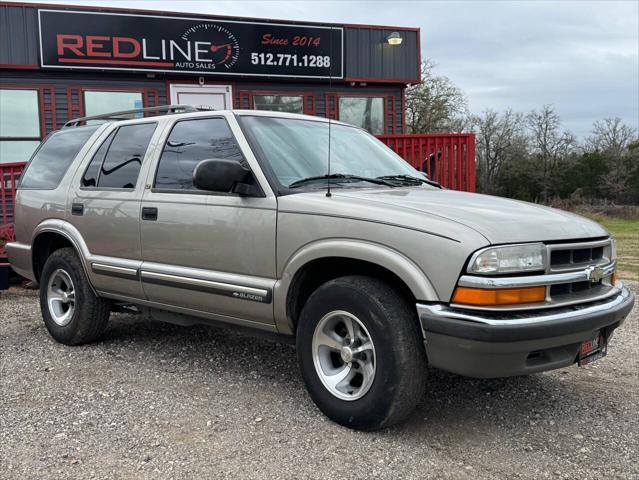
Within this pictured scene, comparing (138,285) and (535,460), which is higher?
(138,285)

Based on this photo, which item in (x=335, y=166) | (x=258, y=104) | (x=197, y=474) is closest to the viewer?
(x=197, y=474)

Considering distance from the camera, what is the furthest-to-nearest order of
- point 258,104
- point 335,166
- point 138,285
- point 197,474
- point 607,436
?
point 258,104 < point 138,285 < point 335,166 < point 607,436 < point 197,474

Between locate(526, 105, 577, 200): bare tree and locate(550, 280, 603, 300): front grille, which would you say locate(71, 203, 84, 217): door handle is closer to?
locate(550, 280, 603, 300): front grille

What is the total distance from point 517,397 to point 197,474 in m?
2.15

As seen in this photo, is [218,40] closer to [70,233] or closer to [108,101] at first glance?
[108,101]

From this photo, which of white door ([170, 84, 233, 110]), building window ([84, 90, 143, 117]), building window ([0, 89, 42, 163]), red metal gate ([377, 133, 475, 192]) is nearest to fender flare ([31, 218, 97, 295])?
red metal gate ([377, 133, 475, 192])

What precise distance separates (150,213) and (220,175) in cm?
98

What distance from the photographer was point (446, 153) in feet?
30.4

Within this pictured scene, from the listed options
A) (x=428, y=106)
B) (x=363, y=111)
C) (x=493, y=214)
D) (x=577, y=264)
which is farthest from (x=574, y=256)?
(x=428, y=106)

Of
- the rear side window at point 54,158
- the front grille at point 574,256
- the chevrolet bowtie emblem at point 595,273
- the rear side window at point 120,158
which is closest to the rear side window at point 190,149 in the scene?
the rear side window at point 120,158

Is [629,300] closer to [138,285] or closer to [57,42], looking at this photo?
[138,285]

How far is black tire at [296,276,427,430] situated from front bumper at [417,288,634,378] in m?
0.13

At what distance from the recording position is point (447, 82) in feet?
105

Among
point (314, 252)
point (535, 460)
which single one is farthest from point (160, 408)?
point (535, 460)
